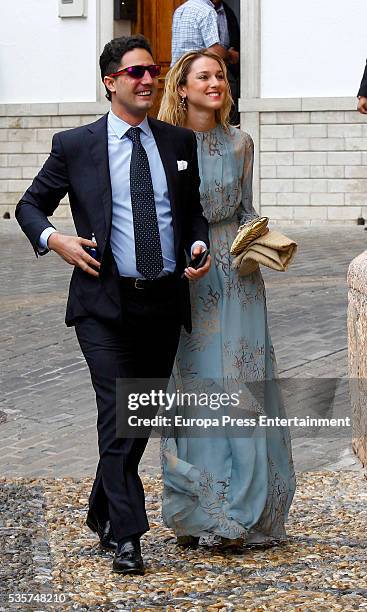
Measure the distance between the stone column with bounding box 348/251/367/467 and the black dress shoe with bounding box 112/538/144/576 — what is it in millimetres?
1873

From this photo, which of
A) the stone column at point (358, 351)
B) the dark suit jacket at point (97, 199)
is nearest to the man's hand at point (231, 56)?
the stone column at point (358, 351)

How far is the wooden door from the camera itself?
17.9 metres

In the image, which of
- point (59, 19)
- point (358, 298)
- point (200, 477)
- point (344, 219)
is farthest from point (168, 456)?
point (59, 19)

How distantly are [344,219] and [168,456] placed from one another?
1159cm

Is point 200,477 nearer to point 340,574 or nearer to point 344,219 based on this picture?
Answer: point 340,574

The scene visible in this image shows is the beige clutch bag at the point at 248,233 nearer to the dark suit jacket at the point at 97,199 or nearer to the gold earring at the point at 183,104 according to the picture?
the dark suit jacket at the point at 97,199

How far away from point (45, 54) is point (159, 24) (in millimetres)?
1485

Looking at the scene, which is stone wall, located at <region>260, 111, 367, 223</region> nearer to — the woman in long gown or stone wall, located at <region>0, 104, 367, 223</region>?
stone wall, located at <region>0, 104, 367, 223</region>

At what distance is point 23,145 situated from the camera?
58.7ft

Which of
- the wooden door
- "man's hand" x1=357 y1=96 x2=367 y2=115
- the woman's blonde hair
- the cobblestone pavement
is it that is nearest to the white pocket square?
the woman's blonde hair

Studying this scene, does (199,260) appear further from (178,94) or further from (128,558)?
(128,558)

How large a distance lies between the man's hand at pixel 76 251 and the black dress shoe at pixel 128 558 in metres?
0.96

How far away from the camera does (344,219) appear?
54.5 feet

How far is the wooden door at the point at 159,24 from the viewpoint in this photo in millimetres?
17906
